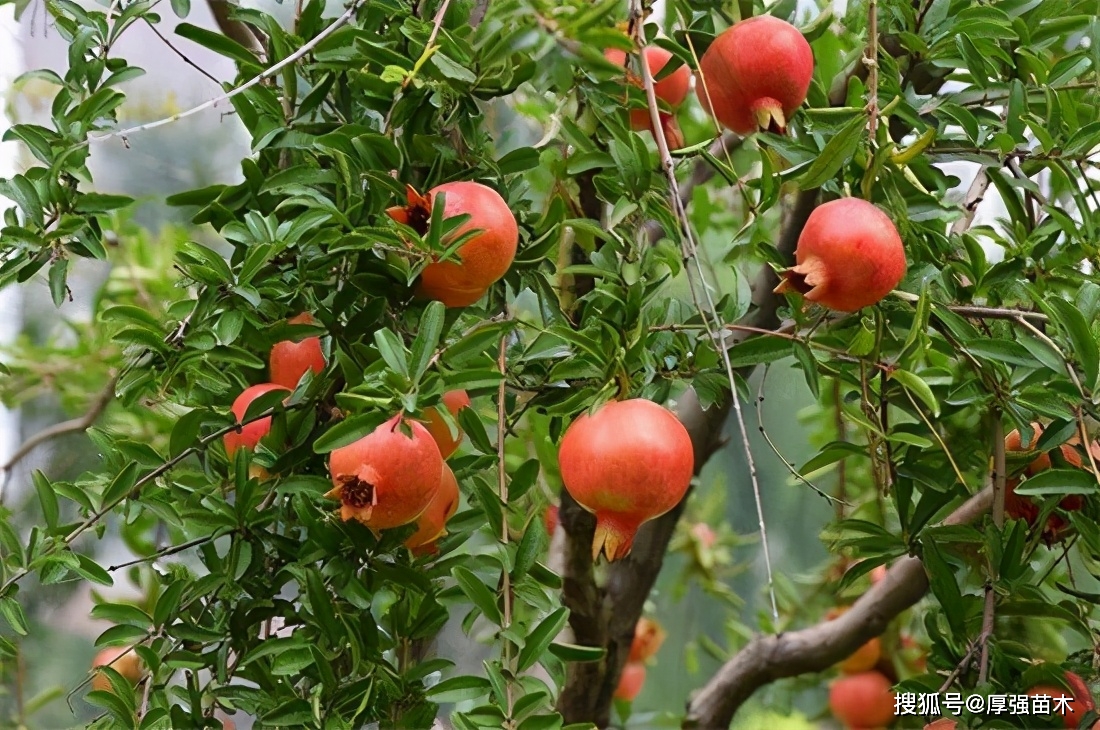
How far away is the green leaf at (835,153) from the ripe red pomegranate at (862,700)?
760 mm

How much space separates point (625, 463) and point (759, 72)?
0.24 meters

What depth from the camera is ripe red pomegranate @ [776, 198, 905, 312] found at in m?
0.50

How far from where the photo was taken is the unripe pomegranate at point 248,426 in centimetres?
55

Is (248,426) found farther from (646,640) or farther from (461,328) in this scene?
(646,640)

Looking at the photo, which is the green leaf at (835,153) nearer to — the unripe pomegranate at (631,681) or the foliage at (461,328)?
the foliage at (461,328)

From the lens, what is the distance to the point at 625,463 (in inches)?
18.4

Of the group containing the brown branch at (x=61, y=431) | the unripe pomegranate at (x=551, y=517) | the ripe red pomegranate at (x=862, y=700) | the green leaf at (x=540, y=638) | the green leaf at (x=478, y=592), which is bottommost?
the ripe red pomegranate at (x=862, y=700)

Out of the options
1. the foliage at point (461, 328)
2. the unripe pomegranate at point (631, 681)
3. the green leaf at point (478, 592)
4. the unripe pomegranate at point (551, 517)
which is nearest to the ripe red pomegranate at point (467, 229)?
the foliage at point (461, 328)

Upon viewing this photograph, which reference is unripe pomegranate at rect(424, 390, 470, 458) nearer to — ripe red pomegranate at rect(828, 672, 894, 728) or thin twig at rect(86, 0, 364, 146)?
thin twig at rect(86, 0, 364, 146)

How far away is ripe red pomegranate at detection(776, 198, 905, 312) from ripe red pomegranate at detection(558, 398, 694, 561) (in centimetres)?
11

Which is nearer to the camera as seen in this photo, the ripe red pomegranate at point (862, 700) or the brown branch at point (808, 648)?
the brown branch at point (808, 648)

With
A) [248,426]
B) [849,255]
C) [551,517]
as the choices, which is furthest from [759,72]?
[551,517]

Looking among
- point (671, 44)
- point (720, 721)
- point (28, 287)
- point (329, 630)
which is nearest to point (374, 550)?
point (329, 630)

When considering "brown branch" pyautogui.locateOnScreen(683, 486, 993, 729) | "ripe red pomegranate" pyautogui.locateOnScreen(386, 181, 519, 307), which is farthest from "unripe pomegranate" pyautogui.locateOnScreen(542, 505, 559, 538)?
"ripe red pomegranate" pyautogui.locateOnScreen(386, 181, 519, 307)
